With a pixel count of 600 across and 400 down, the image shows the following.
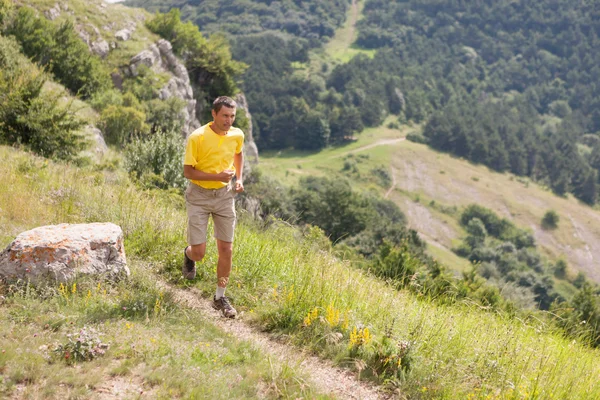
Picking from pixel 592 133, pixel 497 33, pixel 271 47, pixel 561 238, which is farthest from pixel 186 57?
pixel 497 33

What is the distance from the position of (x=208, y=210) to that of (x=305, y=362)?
1.94m

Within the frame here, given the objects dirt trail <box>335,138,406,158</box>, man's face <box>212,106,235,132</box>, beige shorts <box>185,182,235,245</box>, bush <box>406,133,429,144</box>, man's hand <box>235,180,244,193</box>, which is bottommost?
dirt trail <box>335,138,406,158</box>

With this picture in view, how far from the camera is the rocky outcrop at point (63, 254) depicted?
480 cm

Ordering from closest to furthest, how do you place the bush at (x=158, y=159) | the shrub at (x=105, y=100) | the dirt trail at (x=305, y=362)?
the dirt trail at (x=305, y=362), the bush at (x=158, y=159), the shrub at (x=105, y=100)

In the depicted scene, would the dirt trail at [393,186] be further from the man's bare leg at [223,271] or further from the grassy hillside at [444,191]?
the man's bare leg at [223,271]

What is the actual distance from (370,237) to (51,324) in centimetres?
4596

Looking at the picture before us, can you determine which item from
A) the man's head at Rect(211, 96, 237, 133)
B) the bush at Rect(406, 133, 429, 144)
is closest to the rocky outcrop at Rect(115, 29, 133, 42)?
the man's head at Rect(211, 96, 237, 133)

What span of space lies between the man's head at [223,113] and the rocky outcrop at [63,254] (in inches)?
68.0

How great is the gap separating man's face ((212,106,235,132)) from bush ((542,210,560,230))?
324 ft

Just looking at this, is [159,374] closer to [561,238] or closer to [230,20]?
[561,238]

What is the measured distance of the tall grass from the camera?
4.28 metres

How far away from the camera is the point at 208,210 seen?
5258 millimetres

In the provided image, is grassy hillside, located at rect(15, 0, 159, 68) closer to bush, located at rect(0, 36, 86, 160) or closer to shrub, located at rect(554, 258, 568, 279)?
bush, located at rect(0, 36, 86, 160)

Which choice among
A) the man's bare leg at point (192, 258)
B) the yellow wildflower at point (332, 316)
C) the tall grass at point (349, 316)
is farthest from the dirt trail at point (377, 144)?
the yellow wildflower at point (332, 316)
